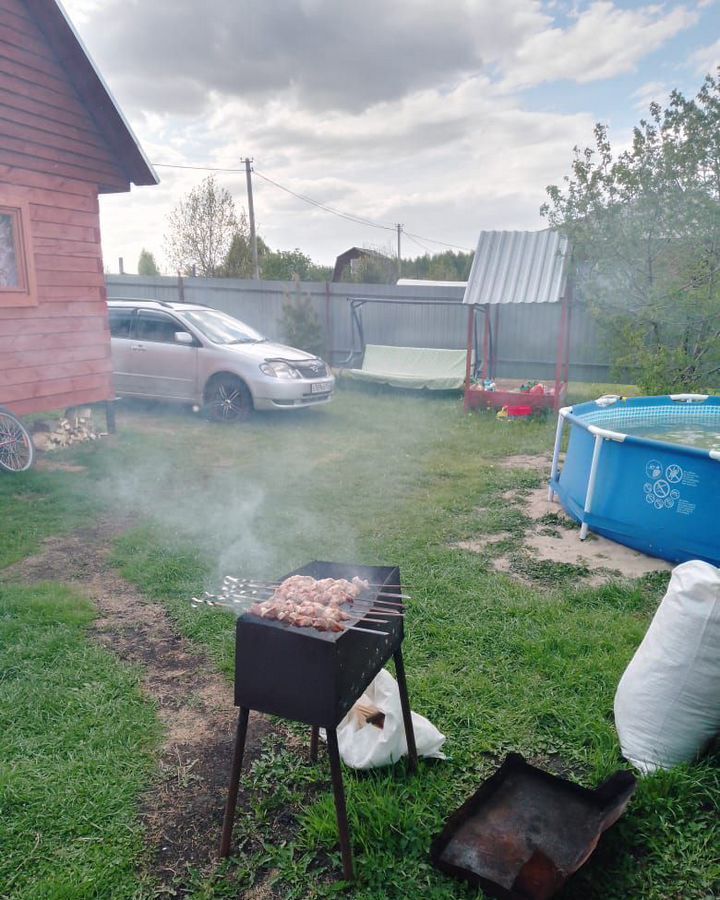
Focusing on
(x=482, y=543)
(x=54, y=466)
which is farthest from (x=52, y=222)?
A: (x=482, y=543)

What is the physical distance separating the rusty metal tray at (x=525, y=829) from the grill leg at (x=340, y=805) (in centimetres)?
31

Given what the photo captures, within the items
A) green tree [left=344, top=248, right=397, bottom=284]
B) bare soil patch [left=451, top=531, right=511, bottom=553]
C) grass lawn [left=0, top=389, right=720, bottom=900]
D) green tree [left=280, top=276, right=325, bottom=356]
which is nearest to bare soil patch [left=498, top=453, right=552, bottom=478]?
grass lawn [left=0, top=389, right=720, bottom=900]

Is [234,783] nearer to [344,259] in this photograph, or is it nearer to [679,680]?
[679,680]

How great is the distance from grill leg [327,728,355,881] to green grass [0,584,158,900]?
29.3 inches

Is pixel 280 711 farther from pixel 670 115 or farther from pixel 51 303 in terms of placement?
pixel 670 115

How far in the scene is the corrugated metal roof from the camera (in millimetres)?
10258

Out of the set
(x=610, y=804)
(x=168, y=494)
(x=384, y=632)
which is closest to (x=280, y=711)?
(x=384, y=632)

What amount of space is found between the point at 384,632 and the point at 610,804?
1.14 m

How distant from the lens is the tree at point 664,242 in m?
8.12

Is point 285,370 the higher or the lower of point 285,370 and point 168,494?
the higher

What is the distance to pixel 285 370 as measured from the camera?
10.2m

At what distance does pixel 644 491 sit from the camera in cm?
490

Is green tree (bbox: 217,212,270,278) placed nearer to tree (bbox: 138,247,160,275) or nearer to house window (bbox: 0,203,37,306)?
tree (bbox: 138,247,160,275)

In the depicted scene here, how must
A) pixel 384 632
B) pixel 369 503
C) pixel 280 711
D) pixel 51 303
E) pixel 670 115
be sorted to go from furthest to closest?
pixel 670 115 < pixel 51 303 < pixel 369 503 < pixel 384 632 < pixel 280 711
